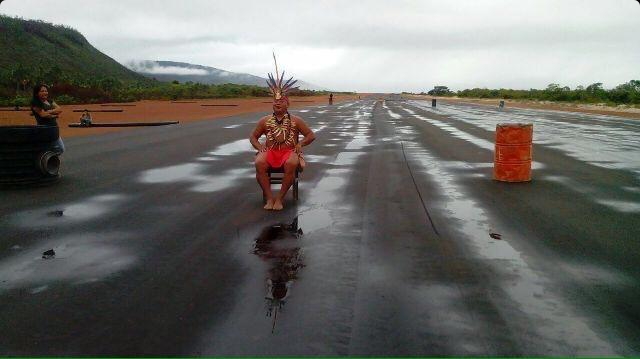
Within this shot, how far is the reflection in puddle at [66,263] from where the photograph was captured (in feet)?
16.9

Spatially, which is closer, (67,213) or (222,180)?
(67,213)

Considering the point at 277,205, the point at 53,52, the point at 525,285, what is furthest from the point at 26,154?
the point at 53,52

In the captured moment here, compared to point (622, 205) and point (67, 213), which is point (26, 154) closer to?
point (67, 213)

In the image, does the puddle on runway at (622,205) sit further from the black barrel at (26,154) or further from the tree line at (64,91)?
the tree line at (64,91)

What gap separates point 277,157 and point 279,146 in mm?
172

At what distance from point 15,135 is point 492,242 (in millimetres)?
8448

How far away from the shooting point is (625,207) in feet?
27.8

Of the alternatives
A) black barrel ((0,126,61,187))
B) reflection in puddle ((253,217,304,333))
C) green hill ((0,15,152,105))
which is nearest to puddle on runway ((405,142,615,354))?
reflection in puddle ((253,217,304,333))

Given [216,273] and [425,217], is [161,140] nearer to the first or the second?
[425,217]

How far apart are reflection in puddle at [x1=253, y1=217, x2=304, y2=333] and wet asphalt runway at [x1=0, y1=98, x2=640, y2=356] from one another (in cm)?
2

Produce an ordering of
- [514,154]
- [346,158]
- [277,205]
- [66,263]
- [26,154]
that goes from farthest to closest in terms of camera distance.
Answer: [346,158]
[514,154]
[26,154]
[277,205]
[66,263]

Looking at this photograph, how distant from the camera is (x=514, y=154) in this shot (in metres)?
10.7

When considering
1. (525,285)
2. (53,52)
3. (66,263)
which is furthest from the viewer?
(53,52)

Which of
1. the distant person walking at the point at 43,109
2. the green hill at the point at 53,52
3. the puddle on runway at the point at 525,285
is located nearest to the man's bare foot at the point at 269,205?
the puddle on runway at the point at 525,285
